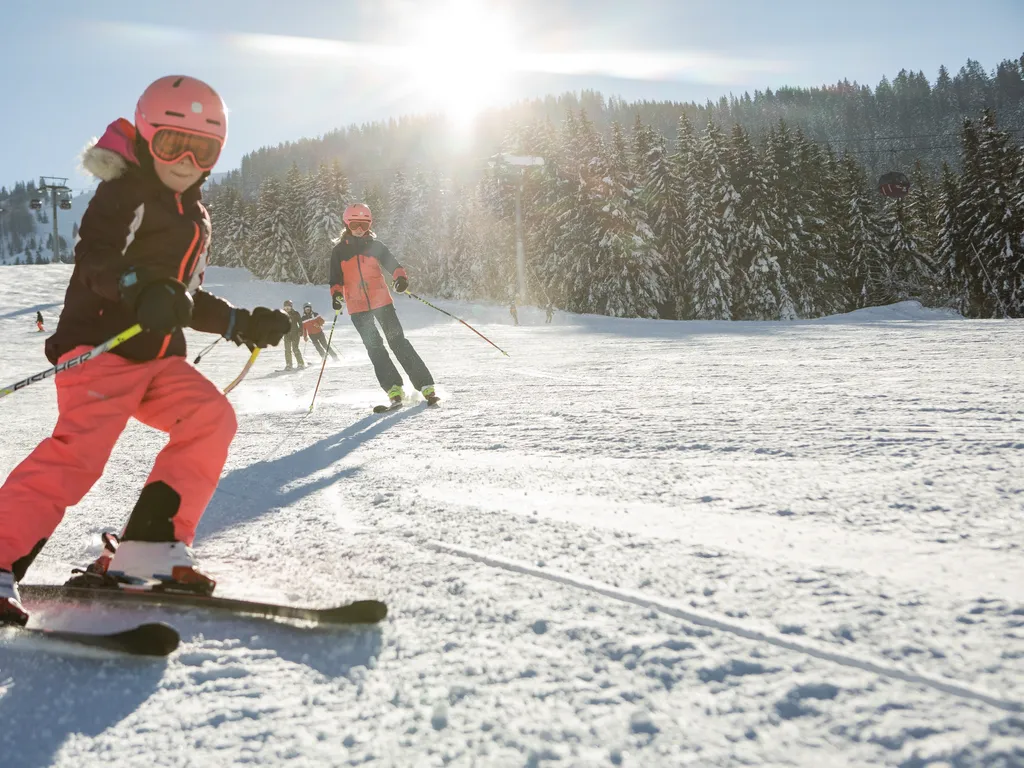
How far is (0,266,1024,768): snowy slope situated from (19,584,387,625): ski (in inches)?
1.9

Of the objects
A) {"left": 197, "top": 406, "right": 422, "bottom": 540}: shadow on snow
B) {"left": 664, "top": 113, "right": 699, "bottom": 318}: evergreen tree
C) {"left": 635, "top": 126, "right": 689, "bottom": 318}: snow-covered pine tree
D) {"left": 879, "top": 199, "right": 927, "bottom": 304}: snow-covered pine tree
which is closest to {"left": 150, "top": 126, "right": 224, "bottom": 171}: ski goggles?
{"left": 197, "top": 406, "right": 422, "bottom": 540}: shadow on snow

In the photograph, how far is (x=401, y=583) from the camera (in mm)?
2043

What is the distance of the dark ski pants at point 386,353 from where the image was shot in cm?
616

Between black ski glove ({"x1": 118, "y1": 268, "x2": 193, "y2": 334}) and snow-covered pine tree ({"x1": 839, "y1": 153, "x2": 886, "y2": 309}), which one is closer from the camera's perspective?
black ski glove ({"x1": 118, "y1": 268, "x2": 193, "y2": 334})

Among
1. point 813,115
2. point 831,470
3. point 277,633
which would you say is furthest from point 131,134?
point 813,115

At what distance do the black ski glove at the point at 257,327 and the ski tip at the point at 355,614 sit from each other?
99 cm

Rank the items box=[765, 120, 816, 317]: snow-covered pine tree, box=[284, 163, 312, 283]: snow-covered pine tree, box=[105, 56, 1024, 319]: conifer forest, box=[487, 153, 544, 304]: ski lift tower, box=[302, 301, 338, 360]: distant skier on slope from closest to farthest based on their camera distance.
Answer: box=[302, 301, 338, 360]: distant skier on slope → box=[105, 56, 1024, 319]: conifer forest → box=[765, 120, 816, 317]: snow-covered pine tree → box=[487, 153, 544, 304]: ski lift tower → box=[284, 163, 312, 283]: snow-covered pine tree

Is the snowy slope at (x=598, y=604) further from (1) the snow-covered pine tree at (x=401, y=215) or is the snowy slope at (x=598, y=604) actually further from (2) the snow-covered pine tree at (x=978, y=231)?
(1) the snow-covered pine tree at (x=401, y=215)

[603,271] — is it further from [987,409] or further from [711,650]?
[711,650]

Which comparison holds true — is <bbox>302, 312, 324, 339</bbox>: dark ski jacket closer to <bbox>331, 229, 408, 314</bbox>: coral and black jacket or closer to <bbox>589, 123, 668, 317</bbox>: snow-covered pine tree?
<bbox>331, 229, 408, 314</bbox>: coral and black jacket

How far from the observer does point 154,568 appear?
204cm

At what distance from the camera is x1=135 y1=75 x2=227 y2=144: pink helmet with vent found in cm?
210

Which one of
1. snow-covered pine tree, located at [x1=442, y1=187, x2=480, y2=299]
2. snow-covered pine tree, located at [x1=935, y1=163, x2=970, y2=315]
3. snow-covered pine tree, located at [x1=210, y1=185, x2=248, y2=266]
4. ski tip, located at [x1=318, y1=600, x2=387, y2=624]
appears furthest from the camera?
snow-covered pine tree, located at [x1=210, y1=185, x2=248, y2=266]

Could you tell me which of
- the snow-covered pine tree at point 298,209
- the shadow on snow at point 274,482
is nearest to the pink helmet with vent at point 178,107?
the shadow on snow at point 274,482
